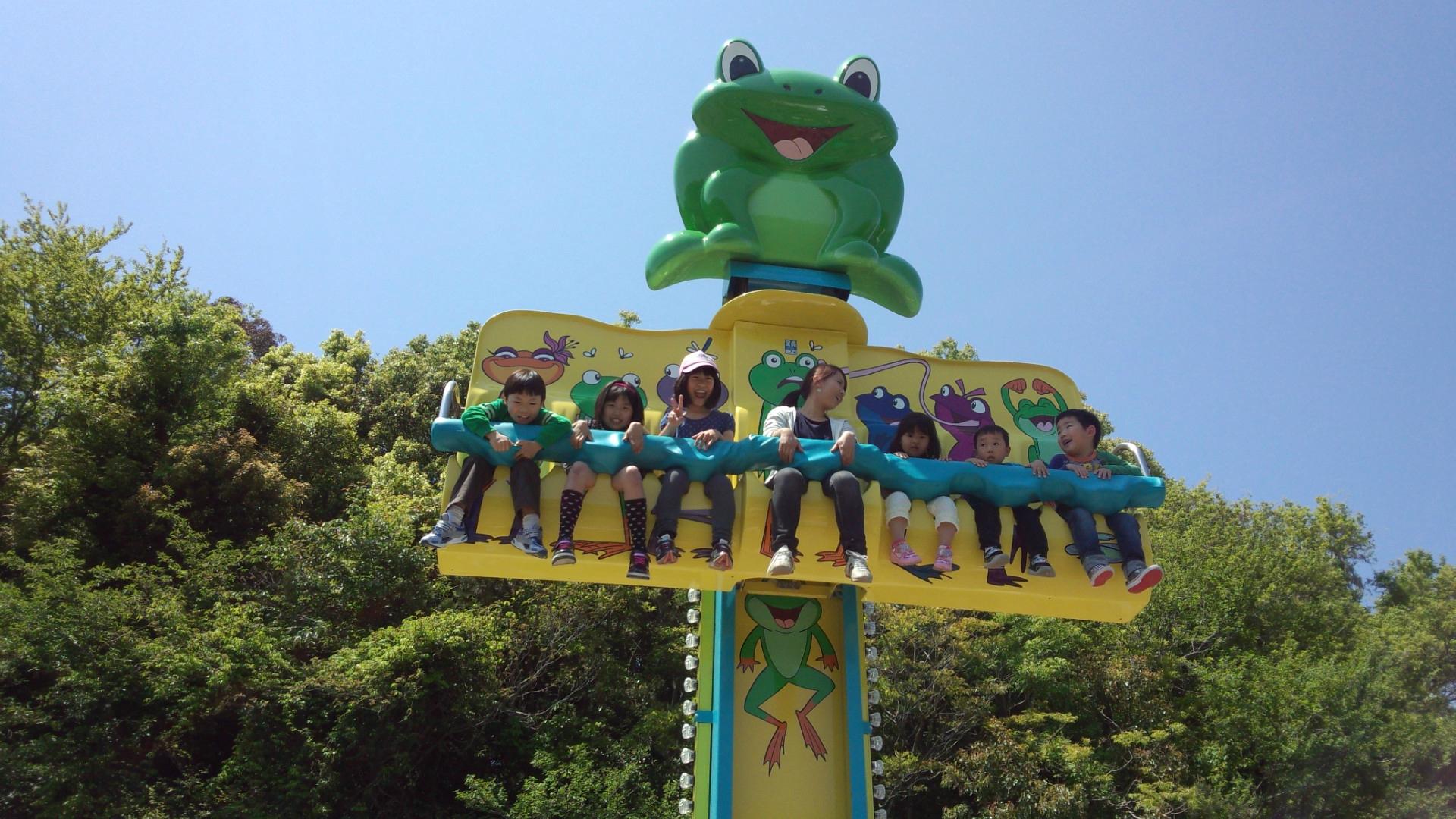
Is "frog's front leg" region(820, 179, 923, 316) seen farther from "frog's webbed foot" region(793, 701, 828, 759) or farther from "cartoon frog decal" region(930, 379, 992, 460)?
"frog's webbed foot" region(793, 701, 828, 759)

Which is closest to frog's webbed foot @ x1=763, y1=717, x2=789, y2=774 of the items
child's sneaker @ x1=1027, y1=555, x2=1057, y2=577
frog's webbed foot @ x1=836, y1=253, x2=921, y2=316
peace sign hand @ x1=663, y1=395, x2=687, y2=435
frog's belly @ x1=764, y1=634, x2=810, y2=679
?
frog's belly @ x1=764, y1=634, x2=810, y2=679

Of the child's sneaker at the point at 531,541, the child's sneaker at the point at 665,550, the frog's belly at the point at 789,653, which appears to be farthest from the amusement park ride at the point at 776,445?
the child's sneaker at the point at 665,550

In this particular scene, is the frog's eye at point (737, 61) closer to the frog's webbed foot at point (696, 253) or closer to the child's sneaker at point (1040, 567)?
the frog's webbed foot at point (696, 253)

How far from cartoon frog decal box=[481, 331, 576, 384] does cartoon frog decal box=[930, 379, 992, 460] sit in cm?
240

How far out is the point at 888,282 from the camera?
7.27 meters

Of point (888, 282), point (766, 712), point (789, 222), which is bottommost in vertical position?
point (766, 712)

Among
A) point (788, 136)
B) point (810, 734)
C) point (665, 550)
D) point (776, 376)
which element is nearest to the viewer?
point (665, 550)

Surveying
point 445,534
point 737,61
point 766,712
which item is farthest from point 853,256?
point 445,534

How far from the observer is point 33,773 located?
28.1 ft

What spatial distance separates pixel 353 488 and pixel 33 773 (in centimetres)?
615

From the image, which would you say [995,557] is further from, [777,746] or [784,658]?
[777,746]

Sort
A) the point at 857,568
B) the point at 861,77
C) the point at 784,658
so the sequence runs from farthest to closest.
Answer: the point at 861,77
the point at 784,658
the point at 857,568

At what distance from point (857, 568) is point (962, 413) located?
7.31ft

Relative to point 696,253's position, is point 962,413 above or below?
below
